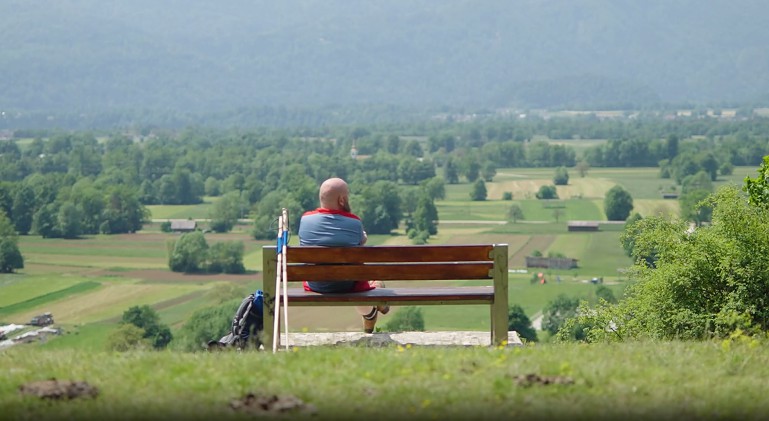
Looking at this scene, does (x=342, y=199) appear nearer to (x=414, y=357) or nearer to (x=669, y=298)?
(x=414, y=357)

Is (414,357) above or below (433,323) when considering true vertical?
above

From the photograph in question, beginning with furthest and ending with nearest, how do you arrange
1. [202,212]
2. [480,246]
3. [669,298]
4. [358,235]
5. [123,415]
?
[202,212] < [669,298] < [358,235] < [480,246] < [123,415]

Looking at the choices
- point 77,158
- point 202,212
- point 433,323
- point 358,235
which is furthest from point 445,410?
point 77,158

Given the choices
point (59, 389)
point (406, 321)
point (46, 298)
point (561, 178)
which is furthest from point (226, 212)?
point (59, 389)

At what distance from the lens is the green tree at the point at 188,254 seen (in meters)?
79.3

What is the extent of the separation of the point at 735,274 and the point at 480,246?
296 cm

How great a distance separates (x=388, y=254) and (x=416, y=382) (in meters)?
2.53

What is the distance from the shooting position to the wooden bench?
30.5ft

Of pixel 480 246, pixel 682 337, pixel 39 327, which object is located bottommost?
pixel 39 327

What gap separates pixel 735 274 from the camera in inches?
427

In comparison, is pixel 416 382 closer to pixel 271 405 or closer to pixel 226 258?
pixel 271 405

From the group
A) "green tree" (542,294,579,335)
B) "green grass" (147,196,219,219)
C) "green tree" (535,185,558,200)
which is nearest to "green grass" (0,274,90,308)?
"green tree" (542,294,579,335)

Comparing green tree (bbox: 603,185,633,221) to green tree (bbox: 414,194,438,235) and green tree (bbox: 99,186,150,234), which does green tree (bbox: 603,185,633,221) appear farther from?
green tree (bbox: 99,186,150,234)

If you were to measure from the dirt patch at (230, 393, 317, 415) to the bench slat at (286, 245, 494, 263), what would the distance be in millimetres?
2869
